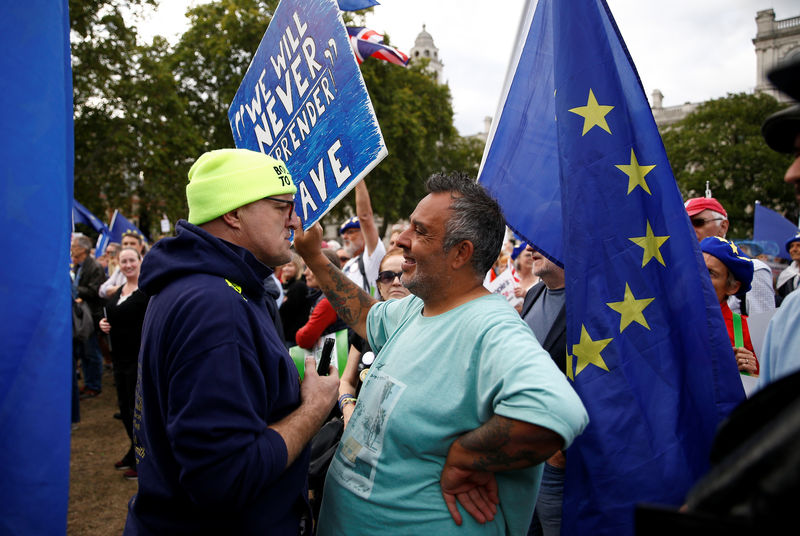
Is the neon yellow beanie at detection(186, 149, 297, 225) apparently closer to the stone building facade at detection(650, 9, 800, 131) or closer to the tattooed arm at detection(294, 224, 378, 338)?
the tattooed arm at detection(294, 224, 378, 338)

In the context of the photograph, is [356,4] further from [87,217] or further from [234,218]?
[87,217]

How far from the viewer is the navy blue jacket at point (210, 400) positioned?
1.42m

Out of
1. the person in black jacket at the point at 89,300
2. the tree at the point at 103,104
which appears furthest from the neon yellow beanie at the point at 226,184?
the tree at the point at 103,104

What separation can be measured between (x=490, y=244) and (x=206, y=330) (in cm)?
103

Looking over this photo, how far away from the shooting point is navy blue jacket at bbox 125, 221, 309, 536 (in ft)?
4.66

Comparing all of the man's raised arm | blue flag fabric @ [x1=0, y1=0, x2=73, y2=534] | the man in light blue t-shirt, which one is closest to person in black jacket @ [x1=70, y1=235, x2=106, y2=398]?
the man's raised arm

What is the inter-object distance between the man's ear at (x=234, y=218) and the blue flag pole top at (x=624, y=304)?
4.19 ft

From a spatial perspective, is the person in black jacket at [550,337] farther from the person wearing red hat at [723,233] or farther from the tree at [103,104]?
the tree at [103,104]

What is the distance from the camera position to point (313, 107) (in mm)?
2479

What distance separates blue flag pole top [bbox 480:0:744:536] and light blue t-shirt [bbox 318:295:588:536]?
1.57ft

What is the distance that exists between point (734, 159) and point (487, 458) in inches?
1627

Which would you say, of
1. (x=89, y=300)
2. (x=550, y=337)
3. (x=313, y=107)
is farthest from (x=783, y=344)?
(x=89, y=300)

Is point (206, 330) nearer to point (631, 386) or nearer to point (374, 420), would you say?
point (374, 420)

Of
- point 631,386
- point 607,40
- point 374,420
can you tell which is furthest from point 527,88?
point 374,420
